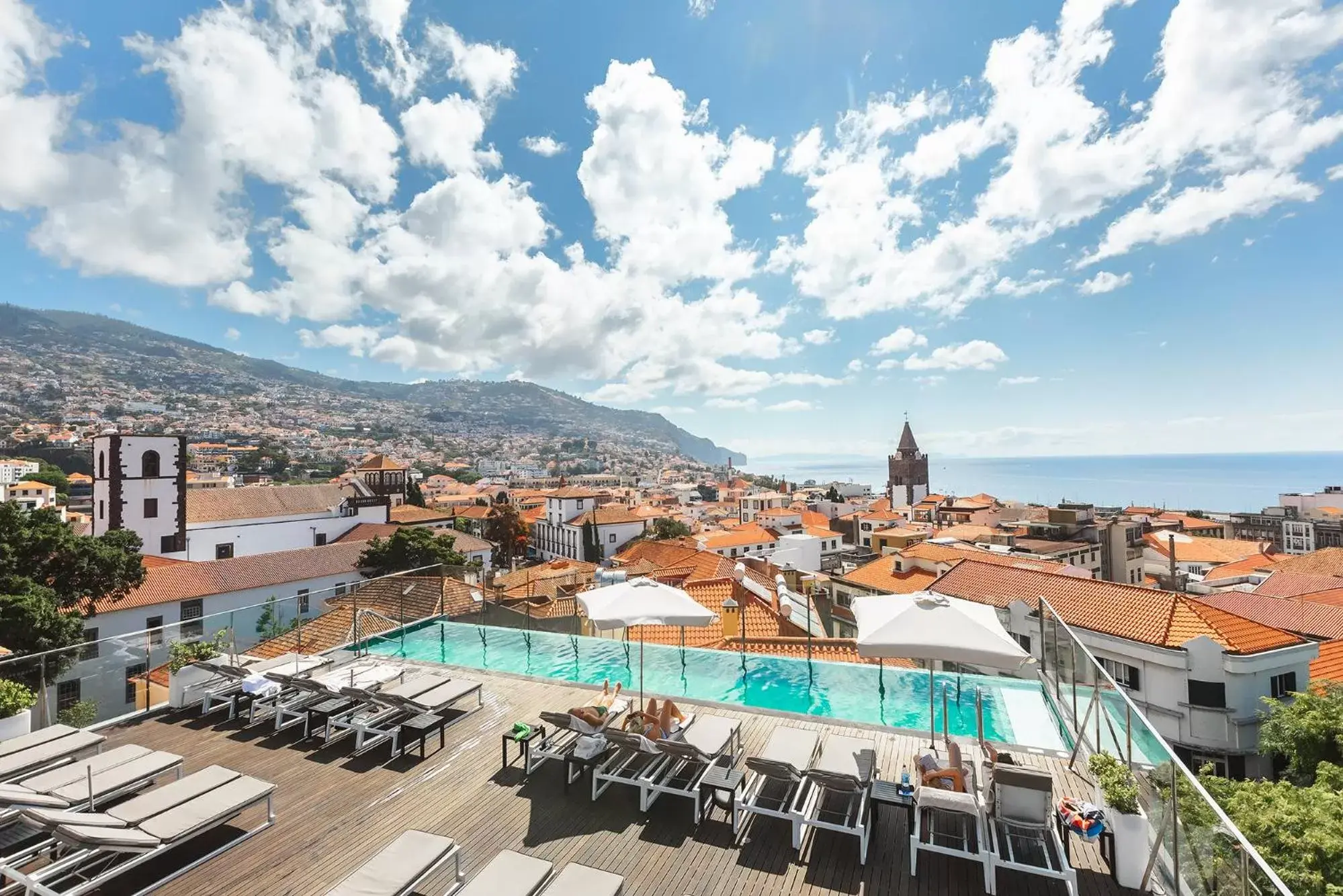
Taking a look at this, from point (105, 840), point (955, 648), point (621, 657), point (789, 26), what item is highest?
point (789, 26)

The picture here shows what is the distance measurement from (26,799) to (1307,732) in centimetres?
2866

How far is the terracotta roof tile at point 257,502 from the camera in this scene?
43.8 meters

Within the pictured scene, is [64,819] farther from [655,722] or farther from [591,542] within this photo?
[591,542]

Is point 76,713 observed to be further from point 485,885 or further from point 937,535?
point 937,535

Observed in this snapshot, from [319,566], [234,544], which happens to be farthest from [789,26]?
[234,544]

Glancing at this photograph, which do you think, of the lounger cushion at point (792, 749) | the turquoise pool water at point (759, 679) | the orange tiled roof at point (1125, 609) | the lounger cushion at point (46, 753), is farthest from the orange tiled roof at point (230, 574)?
the orange tiled roof at point (1125, 609)

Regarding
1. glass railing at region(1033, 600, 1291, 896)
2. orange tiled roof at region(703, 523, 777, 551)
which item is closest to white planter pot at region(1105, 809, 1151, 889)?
glass railing at region(1033, 600, 1291, 896)

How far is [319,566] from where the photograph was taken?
36.3 meters

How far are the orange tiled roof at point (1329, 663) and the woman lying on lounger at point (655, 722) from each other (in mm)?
28358

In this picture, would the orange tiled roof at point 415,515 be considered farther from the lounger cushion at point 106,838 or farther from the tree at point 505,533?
the lounger cushion at point 106,838

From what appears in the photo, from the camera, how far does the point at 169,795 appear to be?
4559mm

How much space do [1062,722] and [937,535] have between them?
50984 mm

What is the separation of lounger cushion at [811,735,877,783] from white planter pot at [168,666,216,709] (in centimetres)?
798

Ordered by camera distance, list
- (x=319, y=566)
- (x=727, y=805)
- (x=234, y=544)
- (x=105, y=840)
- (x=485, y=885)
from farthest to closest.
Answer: (x=234, y=544)
(x=319, y=566)
(x=727, y=805)
(x=105, y=840)
(x=485, y=885)
